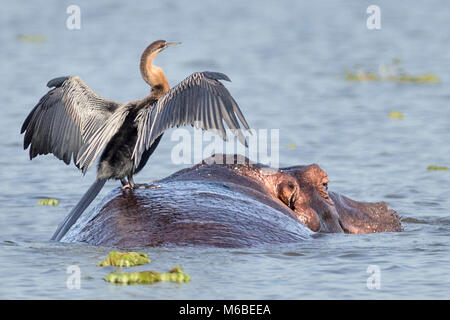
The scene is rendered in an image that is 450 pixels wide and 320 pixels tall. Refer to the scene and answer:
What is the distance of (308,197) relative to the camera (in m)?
8.70

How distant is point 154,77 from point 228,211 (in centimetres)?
231

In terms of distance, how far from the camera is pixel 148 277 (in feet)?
22.4

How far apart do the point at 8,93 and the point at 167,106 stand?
11.5m

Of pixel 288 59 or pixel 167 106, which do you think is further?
pixel 288 59

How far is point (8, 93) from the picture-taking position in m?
19.1

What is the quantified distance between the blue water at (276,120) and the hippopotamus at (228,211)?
0.46ft

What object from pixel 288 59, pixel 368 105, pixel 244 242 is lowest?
pixel 244 242

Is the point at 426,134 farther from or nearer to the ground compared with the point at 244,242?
farther from the ground

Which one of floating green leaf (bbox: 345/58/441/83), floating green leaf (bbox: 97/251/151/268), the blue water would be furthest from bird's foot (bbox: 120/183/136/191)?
floating green leaf (bbox: 345/58/441/83)

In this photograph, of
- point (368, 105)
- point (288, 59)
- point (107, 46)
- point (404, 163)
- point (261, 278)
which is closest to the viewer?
point (261, 278)

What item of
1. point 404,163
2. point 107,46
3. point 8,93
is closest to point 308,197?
point 404,163

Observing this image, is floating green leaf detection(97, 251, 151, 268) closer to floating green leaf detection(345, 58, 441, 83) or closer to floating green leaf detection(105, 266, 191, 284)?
floating green leaf detection(105, 266, 191, 284)

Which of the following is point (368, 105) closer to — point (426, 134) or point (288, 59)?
point (426, 134)
